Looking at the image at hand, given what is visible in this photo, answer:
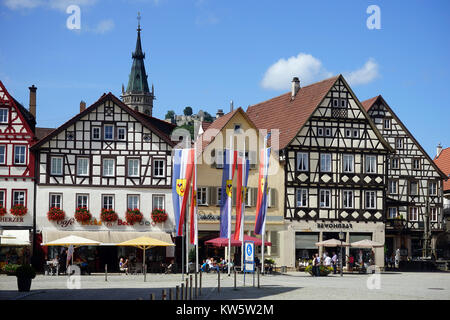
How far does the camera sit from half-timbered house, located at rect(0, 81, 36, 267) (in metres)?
50.1

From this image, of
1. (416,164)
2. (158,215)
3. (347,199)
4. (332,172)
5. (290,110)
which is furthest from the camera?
(416,164)

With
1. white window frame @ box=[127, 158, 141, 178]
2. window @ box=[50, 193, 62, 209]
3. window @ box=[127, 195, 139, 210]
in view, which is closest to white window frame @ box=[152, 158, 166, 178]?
white window frame @ box=[127, 158, 141, 178]

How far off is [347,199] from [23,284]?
30044mm

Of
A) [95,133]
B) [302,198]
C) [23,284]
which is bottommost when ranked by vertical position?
[23,284]

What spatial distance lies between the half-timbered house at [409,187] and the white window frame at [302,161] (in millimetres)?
9568

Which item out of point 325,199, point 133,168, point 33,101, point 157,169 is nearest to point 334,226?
point 325,199

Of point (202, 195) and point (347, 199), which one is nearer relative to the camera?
point (202, 195)

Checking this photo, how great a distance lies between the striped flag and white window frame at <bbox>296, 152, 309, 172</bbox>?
54.8 ft

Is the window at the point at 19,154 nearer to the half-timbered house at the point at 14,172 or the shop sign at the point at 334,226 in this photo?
the half-timbered house at the point at 14,172

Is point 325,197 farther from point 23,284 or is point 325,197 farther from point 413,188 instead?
point 23,284

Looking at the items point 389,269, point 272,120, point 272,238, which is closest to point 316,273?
point 272,238

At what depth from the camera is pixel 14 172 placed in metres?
50.6

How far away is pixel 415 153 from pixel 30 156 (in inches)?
1215

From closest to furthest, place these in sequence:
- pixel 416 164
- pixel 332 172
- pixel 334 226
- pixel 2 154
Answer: pixel 2 154
pixel 334 226
pixel 332 172
pixel 416 164
